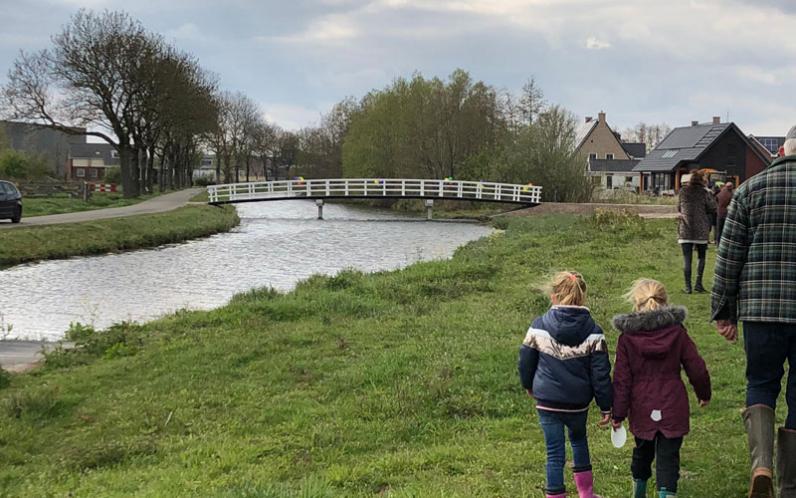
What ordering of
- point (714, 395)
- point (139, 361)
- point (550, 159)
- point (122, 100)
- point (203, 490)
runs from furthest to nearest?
point (550, 159), point (122, 100), point (139, 361), point (714, 395), point (203, 490)

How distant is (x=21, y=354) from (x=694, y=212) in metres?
8.63

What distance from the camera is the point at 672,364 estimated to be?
11.5 ft

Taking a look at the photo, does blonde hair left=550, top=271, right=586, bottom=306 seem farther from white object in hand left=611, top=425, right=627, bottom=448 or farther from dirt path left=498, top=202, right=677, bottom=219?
dirt path left=498, top=202, right=677, bottom=219

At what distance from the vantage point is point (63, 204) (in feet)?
108

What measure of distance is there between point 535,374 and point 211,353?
16.2ft

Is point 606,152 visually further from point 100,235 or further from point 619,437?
point 619,437

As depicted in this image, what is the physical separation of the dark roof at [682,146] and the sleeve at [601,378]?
51.8 m

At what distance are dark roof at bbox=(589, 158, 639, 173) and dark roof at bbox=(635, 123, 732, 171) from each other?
17811 mm

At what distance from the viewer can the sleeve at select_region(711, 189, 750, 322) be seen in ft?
12.1

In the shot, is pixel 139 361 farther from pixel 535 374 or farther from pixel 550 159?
pixel 550 159

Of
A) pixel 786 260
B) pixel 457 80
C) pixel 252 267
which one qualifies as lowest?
pixel 252 267

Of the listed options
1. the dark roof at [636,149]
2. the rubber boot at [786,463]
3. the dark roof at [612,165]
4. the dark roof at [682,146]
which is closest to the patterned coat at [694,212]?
the rubber boot at [786,463]

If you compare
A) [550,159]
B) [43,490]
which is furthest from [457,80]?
[43,490]

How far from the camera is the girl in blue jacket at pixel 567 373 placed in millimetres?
3584
